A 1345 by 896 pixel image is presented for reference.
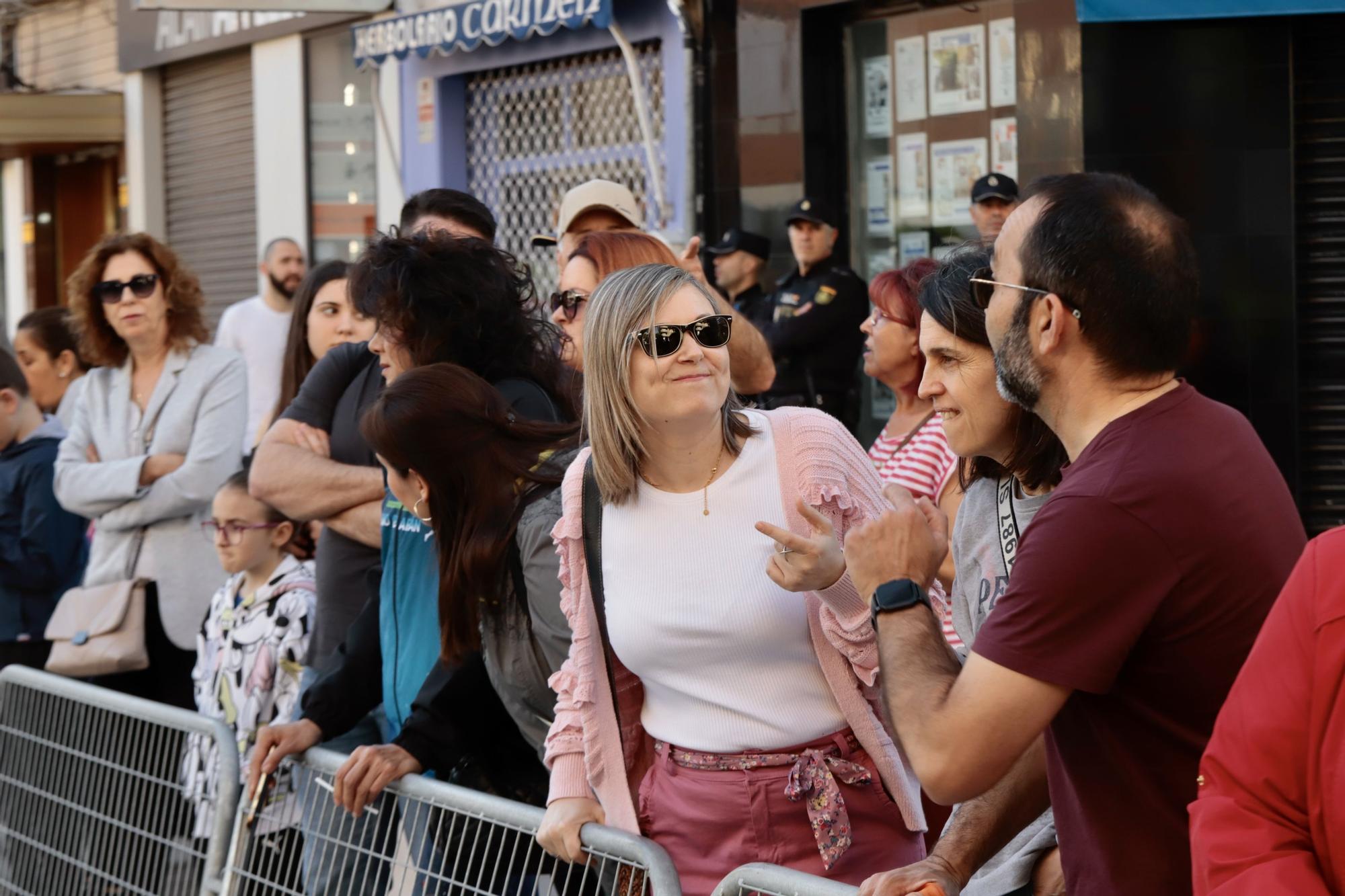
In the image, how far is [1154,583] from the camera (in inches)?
84.9

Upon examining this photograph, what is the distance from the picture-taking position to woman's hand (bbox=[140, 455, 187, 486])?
591 cm

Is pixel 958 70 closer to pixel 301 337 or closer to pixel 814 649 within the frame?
pixel 301 337

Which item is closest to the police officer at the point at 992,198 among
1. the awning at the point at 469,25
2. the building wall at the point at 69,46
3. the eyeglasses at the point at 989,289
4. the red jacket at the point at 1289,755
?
the awning at the point at 469,25

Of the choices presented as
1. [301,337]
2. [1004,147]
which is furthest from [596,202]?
[1004,147]

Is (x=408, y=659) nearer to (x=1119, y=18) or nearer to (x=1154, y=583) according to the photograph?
(x=1154, y=583)

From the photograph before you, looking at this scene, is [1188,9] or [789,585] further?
[1188,9]

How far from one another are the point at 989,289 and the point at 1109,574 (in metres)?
0.52

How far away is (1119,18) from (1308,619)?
20.0 ft

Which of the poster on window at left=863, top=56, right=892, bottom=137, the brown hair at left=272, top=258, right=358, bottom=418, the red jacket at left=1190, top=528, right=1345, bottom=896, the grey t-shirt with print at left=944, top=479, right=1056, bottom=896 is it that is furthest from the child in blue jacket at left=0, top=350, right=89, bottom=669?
the red jacket at left=1190, top=528, right=1345, bottom=896

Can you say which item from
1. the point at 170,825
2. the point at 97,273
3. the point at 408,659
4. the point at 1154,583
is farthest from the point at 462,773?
the point at 97,273

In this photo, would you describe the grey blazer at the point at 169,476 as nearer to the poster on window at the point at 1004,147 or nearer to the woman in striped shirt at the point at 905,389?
the woman in striped shirt at the point at 905,389

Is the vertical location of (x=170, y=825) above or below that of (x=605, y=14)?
below

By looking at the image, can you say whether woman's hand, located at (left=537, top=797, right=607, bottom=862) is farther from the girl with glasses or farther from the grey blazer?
the grey blazer

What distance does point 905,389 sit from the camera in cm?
528
